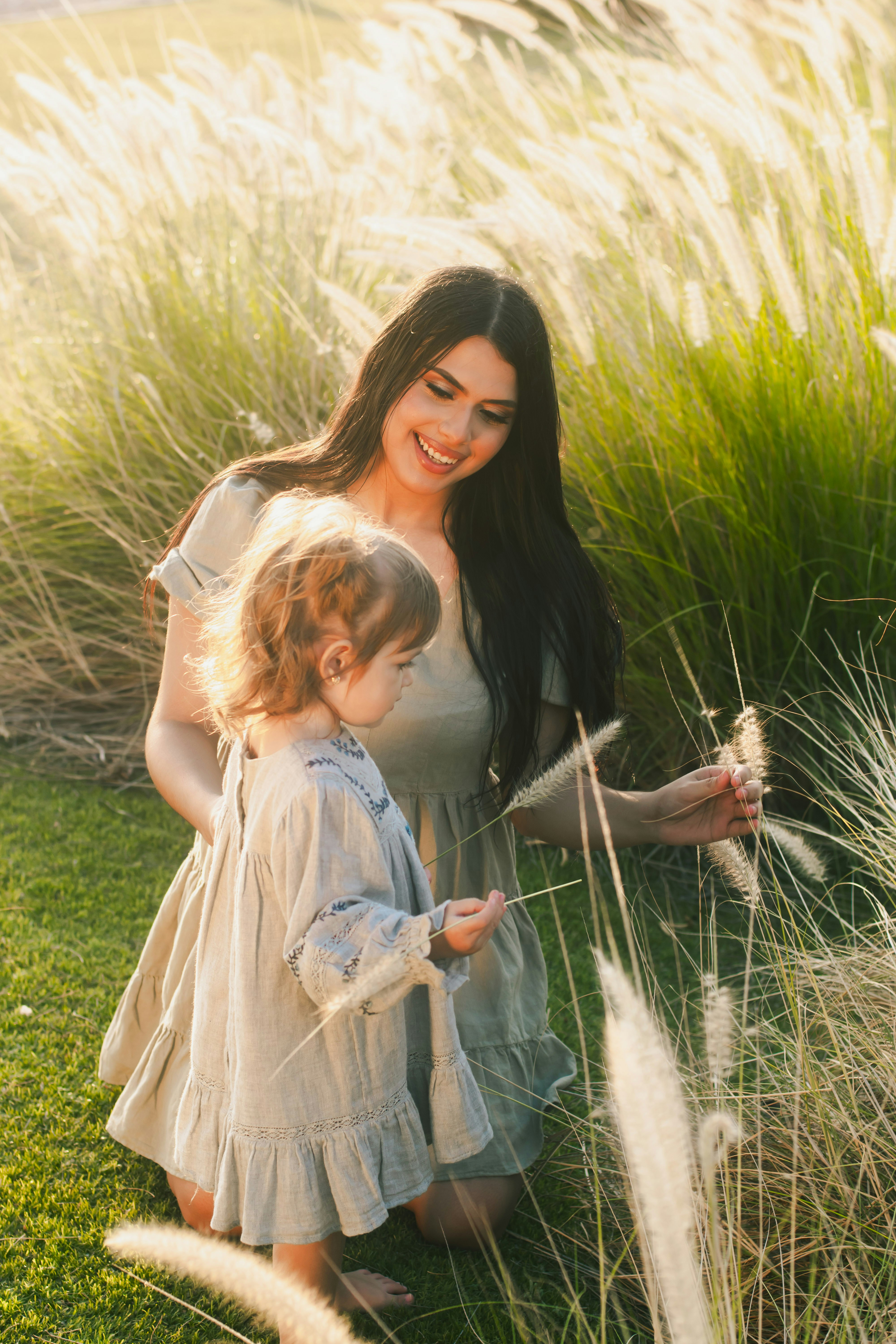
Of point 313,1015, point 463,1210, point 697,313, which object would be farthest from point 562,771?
point 697,313

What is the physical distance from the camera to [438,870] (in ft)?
6.56

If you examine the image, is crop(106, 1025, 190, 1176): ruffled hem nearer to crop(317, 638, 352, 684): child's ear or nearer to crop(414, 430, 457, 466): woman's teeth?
crop(317, 638, 352, 684): child's ear

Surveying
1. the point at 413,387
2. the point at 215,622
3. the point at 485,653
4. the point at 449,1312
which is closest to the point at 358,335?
the point at 413,387

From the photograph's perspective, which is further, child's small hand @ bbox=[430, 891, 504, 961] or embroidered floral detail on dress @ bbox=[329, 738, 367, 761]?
embroidered floral detail on dress @ bbox=[329, 738, 367, 761]

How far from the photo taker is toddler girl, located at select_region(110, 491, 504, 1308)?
129 centimetres

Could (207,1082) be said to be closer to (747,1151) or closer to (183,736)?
(183,736)

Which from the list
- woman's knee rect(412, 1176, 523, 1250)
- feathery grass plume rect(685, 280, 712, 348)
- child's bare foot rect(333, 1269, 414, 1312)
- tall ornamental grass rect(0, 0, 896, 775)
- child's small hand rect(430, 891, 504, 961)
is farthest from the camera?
tall ornamental grass rect(0, 0, 896, 775)

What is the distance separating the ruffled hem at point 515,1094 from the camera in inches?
73.4

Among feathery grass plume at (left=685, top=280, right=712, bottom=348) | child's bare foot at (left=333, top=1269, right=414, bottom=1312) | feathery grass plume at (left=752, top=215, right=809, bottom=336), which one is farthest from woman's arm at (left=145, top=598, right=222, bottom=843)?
feathery grass plume at (left=752, top=215, right=809, bottom=336)

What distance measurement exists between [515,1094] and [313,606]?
1135mm

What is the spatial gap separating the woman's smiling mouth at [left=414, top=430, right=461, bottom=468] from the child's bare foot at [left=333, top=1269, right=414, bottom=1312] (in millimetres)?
1286

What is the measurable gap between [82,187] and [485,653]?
276 cm

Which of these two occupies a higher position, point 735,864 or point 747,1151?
point 735,864

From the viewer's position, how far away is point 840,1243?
51.3 inches
